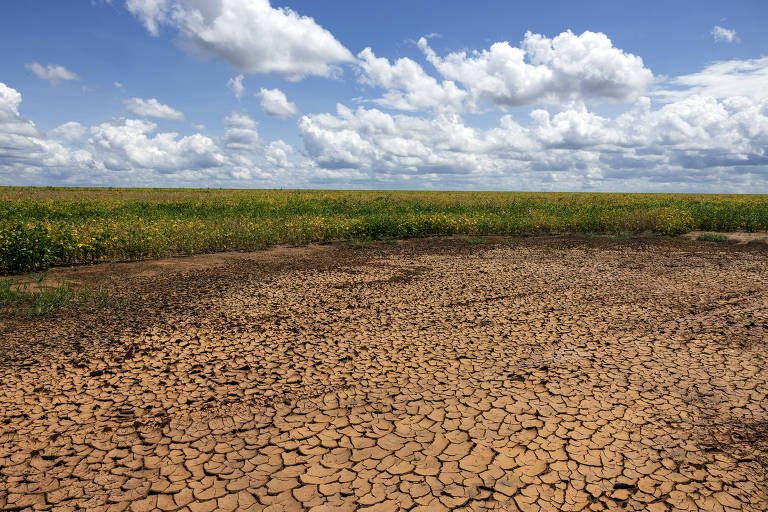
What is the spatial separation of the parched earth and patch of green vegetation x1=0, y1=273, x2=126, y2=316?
1.41 feet

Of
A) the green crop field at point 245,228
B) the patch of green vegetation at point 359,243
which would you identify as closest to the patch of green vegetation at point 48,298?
the green crop field at point 245,228

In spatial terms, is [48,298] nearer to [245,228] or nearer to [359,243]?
[245,228]

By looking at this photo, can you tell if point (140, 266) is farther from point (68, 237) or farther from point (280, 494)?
point (280, 494)

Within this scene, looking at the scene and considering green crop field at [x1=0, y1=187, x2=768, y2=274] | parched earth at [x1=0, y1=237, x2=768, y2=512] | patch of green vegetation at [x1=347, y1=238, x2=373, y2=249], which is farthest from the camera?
patch of green vegetation at [x1=347, y1=238, x2=373, y2=249]

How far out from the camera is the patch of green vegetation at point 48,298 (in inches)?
276

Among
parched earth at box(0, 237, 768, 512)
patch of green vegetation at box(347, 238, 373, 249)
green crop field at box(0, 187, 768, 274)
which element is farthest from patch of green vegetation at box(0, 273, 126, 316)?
patch of green vegetation at box(347, 238, 373, 249)

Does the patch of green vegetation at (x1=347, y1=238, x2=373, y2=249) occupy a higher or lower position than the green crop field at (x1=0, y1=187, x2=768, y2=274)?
lower

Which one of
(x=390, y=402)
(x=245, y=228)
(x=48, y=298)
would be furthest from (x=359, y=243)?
(x=390, y=402)

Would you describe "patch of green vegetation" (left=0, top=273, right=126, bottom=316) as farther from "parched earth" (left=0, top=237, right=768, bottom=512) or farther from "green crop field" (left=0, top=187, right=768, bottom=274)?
"green crop field" (left=0, top=187, right=768, bottom=274)

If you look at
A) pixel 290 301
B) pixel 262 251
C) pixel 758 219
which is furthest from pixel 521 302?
pixel 758 219

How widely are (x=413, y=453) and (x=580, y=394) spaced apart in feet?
6.16

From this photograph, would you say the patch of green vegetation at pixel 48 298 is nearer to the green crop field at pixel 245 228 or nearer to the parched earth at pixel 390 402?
the parched earth at pixel 390 402

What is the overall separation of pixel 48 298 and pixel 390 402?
6481mm

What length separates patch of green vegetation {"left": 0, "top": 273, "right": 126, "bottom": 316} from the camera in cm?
702
